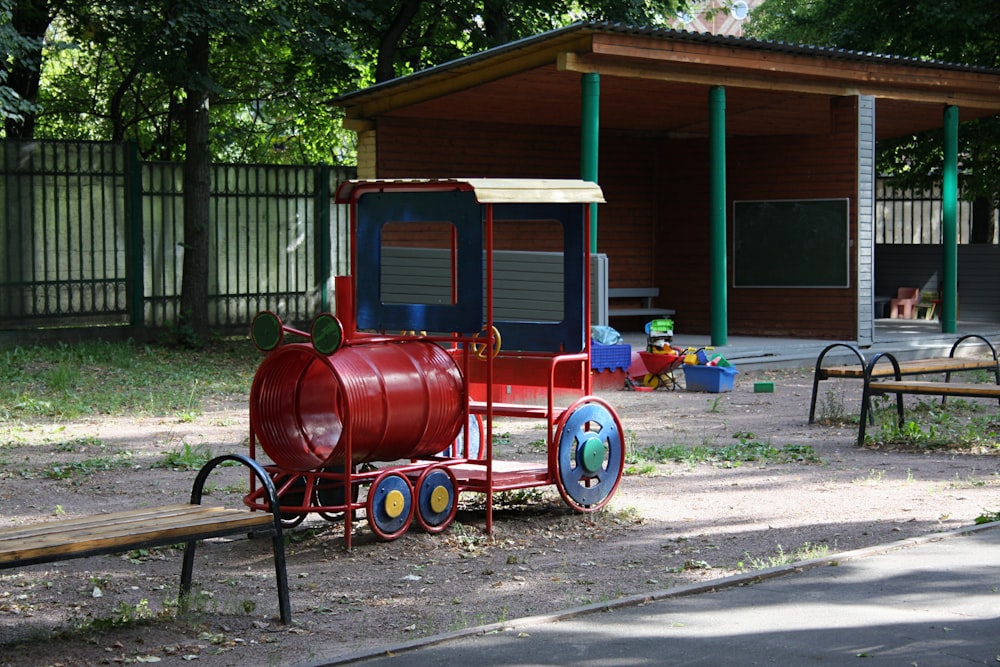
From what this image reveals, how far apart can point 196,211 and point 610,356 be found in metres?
6.90

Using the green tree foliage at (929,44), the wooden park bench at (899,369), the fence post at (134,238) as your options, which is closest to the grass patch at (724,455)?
the wooden park bench at (899,369)

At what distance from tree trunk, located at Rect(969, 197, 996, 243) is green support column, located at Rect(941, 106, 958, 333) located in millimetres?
8091

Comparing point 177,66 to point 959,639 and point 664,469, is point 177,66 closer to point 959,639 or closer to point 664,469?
point 664,469

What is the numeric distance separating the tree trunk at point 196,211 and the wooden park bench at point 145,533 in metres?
13.3

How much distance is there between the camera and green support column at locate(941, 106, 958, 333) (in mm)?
21250

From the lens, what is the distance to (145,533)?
5.65 metres

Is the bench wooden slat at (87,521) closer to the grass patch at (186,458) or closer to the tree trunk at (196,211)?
the grass patch at (186,458)

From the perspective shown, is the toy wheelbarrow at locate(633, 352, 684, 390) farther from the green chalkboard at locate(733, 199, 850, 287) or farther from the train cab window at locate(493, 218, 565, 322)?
the green chalkboard at locate(733, 199, 850, 287)

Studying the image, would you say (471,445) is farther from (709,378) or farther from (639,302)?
(639,302)

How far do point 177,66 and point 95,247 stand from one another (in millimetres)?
2951

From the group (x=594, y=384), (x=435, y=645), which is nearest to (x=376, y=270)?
(x=435, y=645)

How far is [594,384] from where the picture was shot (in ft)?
52.2

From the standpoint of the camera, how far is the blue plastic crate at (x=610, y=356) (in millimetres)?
15836

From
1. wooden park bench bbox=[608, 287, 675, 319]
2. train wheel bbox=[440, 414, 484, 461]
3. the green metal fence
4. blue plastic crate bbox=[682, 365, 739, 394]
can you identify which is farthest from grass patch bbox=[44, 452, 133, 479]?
wooden park bench bbox=[608, 287, 675, 319]
